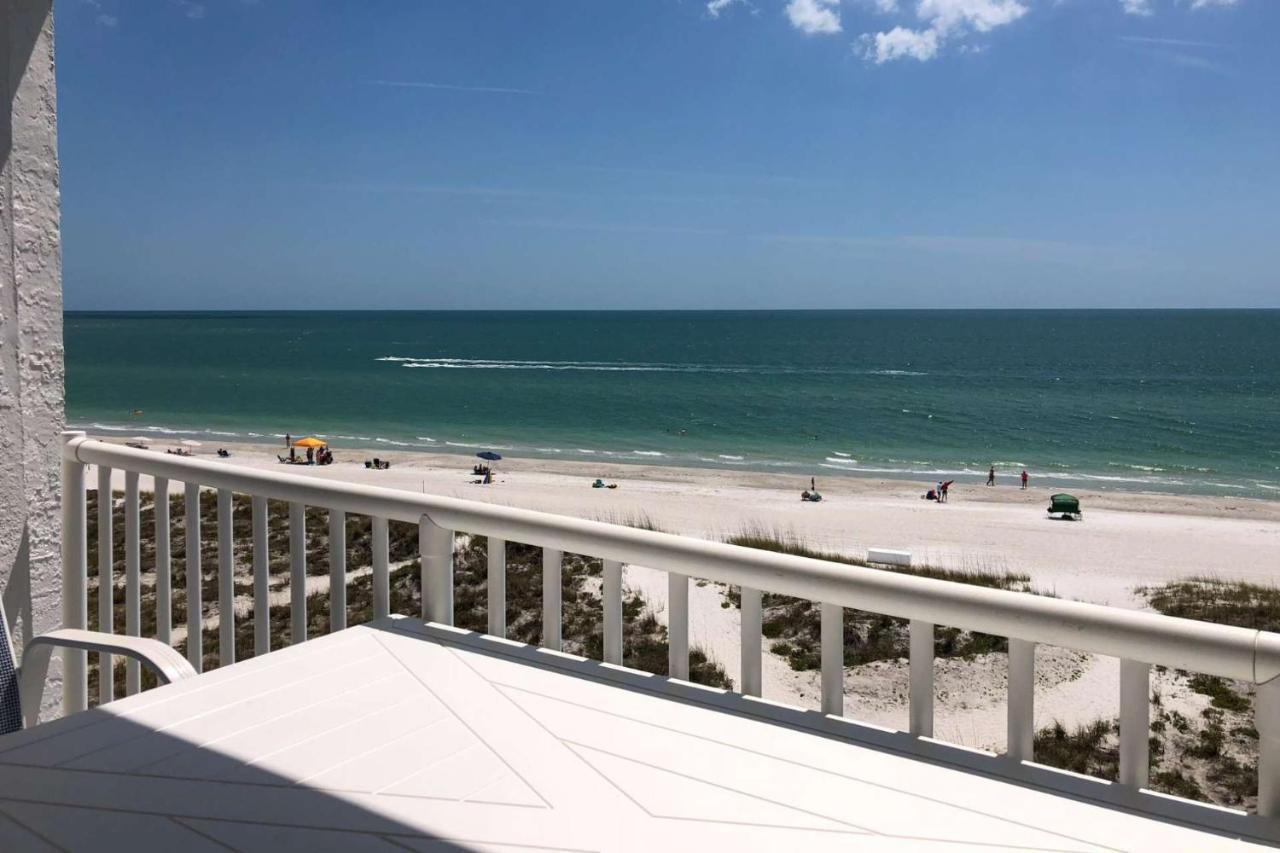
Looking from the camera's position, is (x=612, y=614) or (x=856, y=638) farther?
(x=856, y=638)

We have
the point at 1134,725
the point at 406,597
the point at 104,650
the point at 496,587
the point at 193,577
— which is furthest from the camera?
the point at 406,597

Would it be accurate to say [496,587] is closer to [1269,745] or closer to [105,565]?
Answer: [105,565]

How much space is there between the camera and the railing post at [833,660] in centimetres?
170

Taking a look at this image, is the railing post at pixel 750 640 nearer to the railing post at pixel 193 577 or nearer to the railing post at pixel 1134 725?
the railing post at pixel 1134 725

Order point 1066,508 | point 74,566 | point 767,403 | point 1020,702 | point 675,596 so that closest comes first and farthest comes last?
point 1020,702
point 675,596
point 74,566
point 1066,508
point 767,403

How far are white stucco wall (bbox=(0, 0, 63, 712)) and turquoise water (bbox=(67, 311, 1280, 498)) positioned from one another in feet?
71.3

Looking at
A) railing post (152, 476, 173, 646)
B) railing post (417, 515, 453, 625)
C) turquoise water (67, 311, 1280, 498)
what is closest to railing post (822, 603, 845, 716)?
railing post (417, 515, 453, 625)

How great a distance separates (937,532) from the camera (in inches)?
599

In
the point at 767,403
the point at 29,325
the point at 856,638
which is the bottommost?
the point at 856,638

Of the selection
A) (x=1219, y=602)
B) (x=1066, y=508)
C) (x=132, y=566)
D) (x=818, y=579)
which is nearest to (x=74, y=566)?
(x=132, y=566)

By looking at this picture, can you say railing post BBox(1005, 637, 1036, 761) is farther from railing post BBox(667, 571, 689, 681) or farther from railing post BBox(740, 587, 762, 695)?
railing post BBox(667, 571, 689, 681)

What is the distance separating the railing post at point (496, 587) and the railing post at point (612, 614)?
266 mm

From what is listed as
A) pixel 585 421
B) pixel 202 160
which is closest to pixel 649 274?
pixel 202 160

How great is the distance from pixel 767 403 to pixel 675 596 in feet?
115
